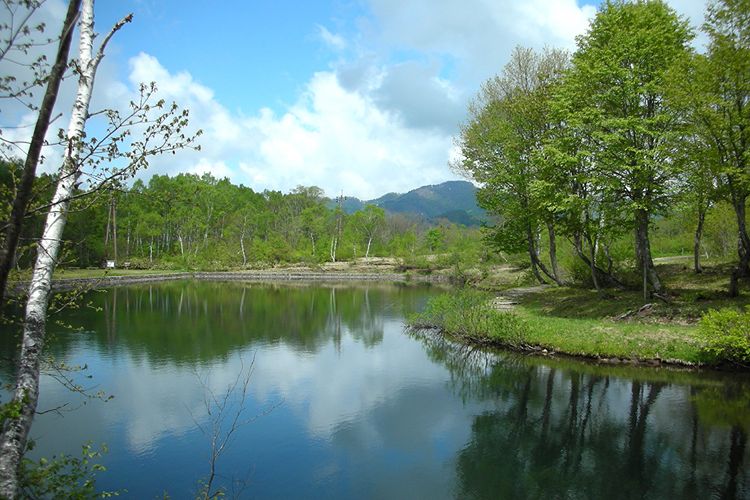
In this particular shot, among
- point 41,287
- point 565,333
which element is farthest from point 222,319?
point 41,287

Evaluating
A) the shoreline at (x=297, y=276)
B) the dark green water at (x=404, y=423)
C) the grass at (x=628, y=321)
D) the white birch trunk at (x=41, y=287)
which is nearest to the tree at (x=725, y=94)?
the grass at (x=628, y=321)

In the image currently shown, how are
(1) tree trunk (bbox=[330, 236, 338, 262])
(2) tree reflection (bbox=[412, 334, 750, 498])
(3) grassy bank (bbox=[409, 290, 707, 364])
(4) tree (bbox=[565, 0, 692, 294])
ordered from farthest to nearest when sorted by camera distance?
(1) tree trunk (bbox=[330, 236, 338, 262]) < (4) tree (bbox=[565, 0, 692, 294]) < (3) grassy bank (bbox=[409, 290, 707, 364]) < (2) tree reflection (bbox=[412, 334, 750, 498])

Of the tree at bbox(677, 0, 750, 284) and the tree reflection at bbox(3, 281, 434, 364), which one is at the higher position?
the tree at bbox(677, 0, 750, 284)

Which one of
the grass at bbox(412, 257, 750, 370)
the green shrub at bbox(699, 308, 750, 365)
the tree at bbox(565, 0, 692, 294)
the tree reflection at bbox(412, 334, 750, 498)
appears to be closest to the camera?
the tree reflection at bbox(412, 334, 750, 498)

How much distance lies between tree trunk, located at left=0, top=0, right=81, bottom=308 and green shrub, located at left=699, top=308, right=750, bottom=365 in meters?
A: 16.8

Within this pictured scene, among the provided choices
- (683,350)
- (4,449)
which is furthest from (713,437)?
(4,449)

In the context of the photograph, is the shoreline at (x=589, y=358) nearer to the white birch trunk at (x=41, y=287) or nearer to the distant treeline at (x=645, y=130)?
the distant treeline at (x=645, y=130)

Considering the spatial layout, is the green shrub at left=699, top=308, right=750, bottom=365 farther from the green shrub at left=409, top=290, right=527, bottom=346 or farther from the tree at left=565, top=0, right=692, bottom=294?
the green shrub at left=409, top=290, right=527, bottom=346

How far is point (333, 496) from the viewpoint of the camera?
9.30m

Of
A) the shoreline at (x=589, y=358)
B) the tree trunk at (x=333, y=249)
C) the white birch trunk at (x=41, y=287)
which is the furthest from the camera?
the tree trunk at (x=333, y=249)

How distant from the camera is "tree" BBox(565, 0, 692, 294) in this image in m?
19.8

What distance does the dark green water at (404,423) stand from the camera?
385 inches

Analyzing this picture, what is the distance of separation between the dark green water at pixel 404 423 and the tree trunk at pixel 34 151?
23.8 ft

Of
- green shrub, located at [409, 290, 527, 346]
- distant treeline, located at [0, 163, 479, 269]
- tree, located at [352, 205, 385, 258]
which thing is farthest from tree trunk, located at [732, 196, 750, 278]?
tree, located at [352, 205, 385, 258]
